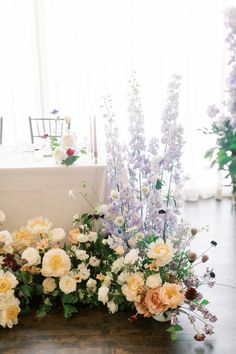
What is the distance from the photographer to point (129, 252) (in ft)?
6.13

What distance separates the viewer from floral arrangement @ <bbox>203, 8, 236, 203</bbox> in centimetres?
66

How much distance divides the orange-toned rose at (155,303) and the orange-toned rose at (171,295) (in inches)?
1.2

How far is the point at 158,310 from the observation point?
1.77 metres

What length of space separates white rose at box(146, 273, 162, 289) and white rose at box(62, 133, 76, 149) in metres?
0.84

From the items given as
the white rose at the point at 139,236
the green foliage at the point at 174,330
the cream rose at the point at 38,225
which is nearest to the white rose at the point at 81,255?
the cream rose at the point at 38,225

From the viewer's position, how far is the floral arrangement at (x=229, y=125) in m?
0.66

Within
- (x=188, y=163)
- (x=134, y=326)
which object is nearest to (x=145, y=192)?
(x=134, y=326)

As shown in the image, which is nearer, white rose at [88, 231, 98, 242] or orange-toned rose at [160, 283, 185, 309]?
orange-toned rose at [160, 283, 185, 309]

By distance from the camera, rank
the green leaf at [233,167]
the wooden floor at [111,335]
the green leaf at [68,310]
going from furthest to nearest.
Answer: the green leaf at [68,310] → the wooden floor at [111,335] → the green leaf at [233,167]

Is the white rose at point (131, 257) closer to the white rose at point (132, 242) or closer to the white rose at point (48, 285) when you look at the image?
the white rose at point (132, 242)

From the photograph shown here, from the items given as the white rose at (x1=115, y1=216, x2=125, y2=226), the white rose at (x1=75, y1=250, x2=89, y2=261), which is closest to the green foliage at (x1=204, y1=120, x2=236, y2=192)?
the white rose at (x1=115, y1=216, x2=125, y2=226)

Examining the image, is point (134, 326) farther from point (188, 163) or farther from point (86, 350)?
point (188, 163)

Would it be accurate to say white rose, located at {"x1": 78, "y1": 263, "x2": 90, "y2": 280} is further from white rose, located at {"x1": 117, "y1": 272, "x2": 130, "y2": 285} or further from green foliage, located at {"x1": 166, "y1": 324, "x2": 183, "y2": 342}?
green foliage, located at {"x1": 166, "y1": 324, "x2": 183, "y2": 342}

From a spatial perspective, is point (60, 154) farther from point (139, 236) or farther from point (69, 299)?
point (69, 299)
